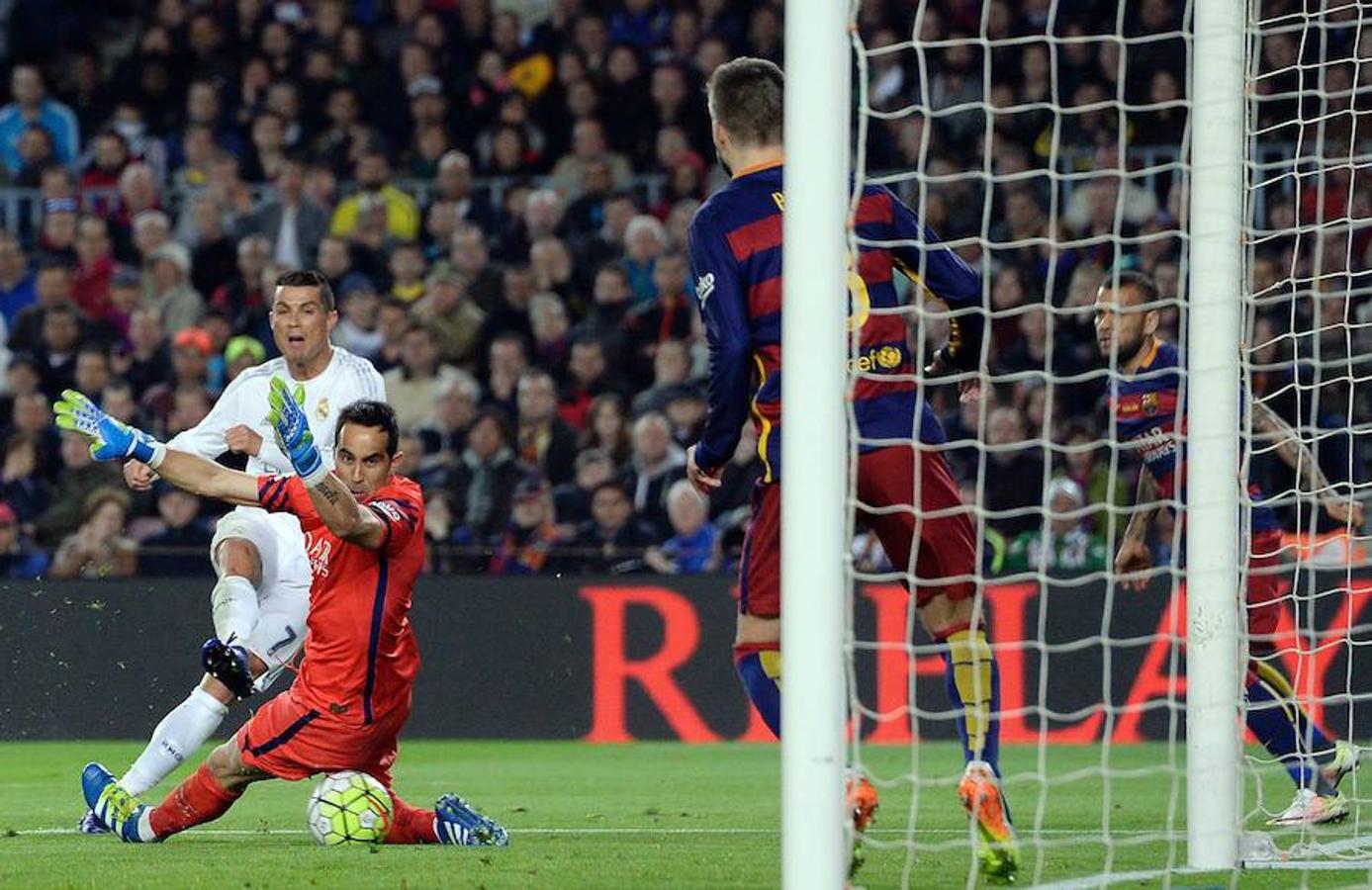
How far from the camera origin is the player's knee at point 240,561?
7.59 metres

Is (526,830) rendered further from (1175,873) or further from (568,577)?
(568,577)

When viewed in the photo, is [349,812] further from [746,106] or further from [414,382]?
[414,382]

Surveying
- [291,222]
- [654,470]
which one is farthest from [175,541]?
[291,222]

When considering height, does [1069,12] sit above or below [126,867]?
above

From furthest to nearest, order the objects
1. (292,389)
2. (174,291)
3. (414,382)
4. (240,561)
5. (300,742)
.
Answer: (174,291), (414,382), (292,389), (240,561), (300,742)

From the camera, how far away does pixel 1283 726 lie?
7426 millimetres

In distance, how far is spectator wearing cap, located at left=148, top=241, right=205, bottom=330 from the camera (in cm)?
1415

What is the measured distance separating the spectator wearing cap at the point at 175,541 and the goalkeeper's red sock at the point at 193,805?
521cm

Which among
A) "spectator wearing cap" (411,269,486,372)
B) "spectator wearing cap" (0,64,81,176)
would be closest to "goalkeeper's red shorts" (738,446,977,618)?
"spectator wearing cap" (411,269,486,372)

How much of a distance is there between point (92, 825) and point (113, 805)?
235 mm

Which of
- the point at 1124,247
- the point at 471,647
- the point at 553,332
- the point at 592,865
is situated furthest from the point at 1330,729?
the point at 592,865

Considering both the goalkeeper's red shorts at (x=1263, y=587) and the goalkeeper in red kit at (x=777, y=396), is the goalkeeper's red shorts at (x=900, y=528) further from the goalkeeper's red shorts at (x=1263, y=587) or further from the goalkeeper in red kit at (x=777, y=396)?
the goalkeeper's red shorts at (x=1263, y=587)

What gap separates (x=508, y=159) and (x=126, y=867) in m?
9.57

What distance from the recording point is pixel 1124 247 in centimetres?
1327
